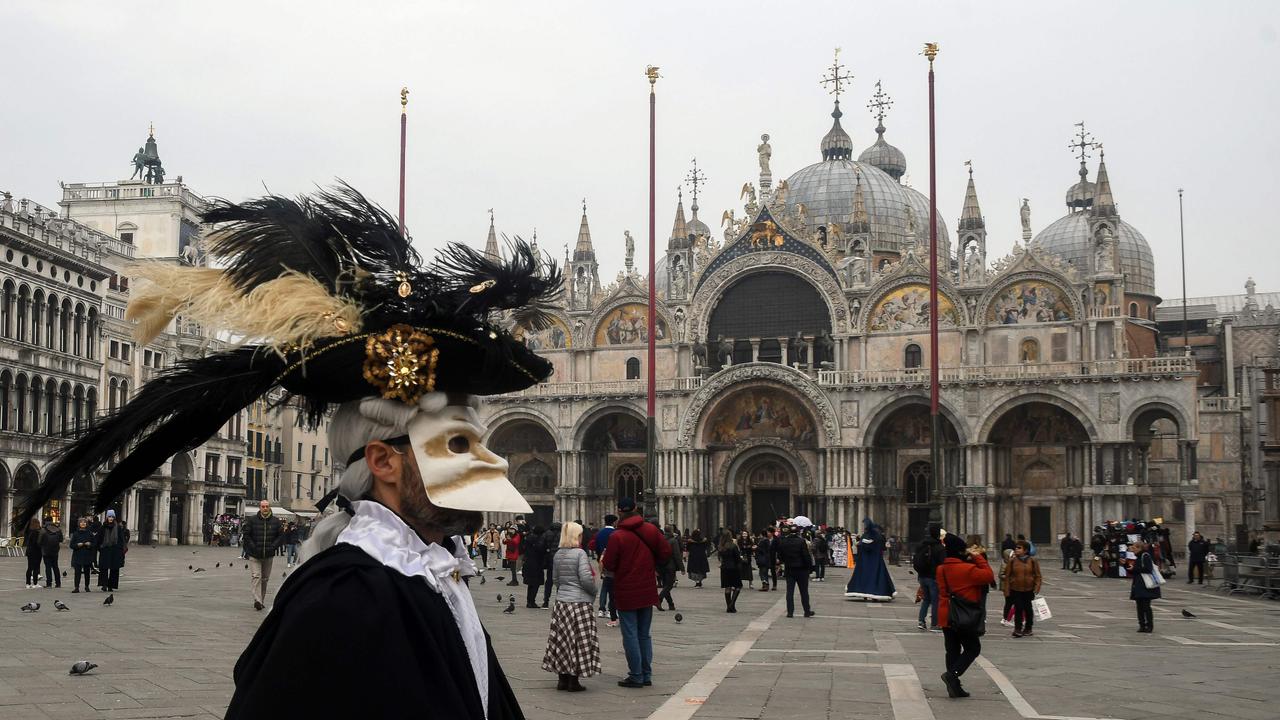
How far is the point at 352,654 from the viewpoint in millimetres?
2654

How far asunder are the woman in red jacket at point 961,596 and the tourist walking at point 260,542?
996 centimetres

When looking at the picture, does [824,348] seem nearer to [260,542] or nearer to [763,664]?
[260,542]

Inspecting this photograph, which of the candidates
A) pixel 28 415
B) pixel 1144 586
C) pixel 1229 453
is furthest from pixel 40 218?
pixel 1229 453

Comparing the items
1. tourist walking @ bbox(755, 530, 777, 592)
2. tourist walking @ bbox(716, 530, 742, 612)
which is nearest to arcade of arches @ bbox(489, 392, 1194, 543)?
tourist walking @ bbox(755, 530, 777, 592)

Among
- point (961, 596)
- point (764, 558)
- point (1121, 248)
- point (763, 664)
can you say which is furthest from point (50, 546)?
point (1121, 248)

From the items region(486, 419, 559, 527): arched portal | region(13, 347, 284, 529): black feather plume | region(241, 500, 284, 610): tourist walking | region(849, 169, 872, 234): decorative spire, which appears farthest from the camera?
region(486, 419, 559, 527): arched portal

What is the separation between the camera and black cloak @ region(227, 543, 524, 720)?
262 cm

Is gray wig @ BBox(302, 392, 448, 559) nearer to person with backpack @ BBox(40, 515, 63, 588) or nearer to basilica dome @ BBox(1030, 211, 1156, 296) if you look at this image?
person with backpack @ BBox(40, 515, 63, 588)

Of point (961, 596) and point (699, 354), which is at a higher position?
point (699, 354)

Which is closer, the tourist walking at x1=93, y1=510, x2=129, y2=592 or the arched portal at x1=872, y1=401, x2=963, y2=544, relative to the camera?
the tourist walking at x1=93, y1=510, x2=129, y2=592

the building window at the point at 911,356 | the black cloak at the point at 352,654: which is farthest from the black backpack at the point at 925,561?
the building window at the point at 911,356

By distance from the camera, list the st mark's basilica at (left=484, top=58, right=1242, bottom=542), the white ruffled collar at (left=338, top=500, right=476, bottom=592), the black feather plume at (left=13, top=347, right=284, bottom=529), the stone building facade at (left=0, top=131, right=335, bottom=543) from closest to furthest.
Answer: the white ruffled collar at (left=338, top=500, right=476, bottom=592)
the black feather plume at (left=13, top=347, right=284, bottom=529)
the stone building facade at (left=0, top=131, right=335, bottom=543)
the st mark's basilica at (left=484, top=58, right=1242, bottom=542)

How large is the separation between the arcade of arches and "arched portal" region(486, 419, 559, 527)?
0.40m

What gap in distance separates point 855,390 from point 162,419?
154 feet
